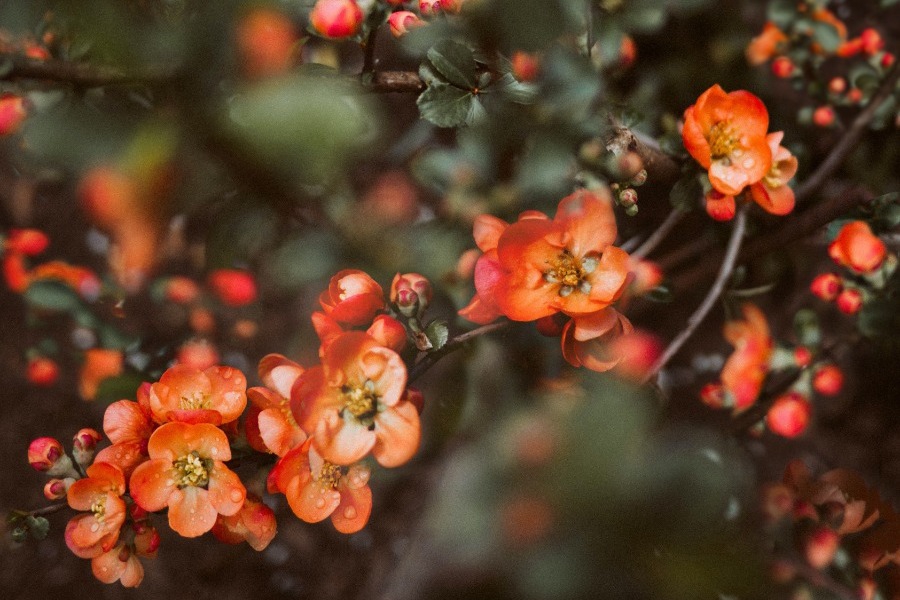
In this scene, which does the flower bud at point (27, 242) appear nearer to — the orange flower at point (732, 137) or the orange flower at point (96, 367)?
the orange flower at point (96, 367)

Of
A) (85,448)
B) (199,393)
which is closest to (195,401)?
(199,393)

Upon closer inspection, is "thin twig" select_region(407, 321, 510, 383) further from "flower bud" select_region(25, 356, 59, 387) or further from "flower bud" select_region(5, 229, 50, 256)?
"flower bud" select_region(5, 229, 50, 256)

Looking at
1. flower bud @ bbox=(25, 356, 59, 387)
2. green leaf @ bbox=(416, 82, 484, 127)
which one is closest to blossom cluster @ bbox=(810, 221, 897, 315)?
green leaf @ bbox=(416, 82, 484, 127)

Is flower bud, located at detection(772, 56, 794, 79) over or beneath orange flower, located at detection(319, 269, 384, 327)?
beneath

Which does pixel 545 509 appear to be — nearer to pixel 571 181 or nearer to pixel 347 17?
pixel 571 181

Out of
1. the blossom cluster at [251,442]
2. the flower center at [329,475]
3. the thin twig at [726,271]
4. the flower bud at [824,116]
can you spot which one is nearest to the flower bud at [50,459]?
the blossom cluster at [251,442]

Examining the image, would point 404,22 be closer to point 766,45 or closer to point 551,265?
point 551,265

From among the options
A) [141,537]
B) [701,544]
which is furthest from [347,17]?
[701,544]
